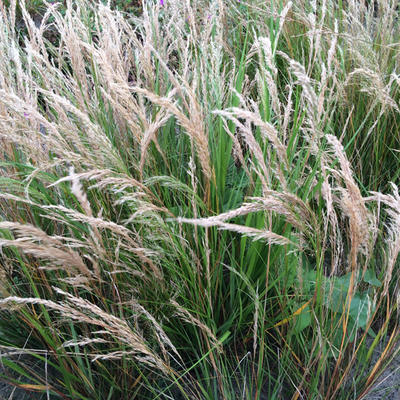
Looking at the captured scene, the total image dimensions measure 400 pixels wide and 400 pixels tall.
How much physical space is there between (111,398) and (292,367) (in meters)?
0.56

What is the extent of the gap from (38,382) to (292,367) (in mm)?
763

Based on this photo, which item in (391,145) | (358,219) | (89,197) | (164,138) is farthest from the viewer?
(391,145)

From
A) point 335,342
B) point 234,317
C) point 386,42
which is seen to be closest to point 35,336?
point 234,317

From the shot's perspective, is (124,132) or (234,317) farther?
(124,132)

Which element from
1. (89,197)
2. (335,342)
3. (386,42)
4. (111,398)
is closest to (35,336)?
(111,398)

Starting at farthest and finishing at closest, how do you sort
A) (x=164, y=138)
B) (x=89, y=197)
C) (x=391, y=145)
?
1. (x=391, y=145)
2. (x=164, y=138)
3. (x=89, y=197)

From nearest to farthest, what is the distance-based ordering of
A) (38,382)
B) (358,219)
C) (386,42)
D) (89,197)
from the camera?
(358,219), (38,382), (89,197), (386,42)

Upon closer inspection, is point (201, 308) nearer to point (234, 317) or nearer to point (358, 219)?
point (234, 317)

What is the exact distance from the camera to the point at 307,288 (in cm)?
132

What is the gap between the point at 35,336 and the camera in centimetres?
136

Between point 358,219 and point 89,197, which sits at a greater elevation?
point 358,219

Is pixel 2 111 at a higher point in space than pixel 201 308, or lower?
higher

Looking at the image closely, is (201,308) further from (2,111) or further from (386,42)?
(386,42)

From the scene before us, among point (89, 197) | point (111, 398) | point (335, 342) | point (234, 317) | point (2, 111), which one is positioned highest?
point (2, 111)
